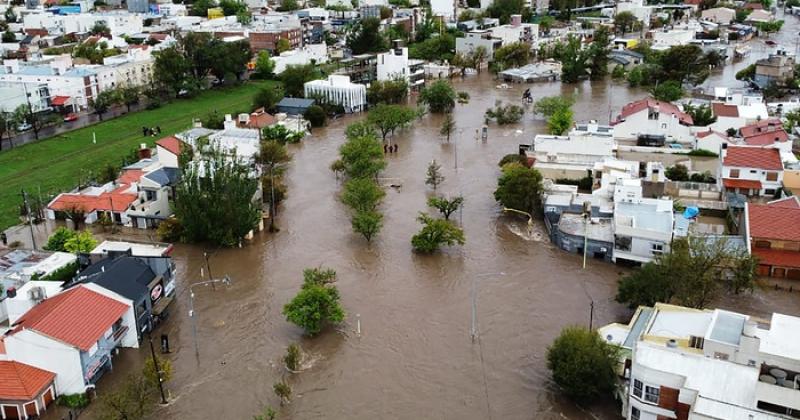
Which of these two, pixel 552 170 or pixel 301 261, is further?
pixel 552 170

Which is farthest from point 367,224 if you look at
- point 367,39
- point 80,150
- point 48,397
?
point 367,39

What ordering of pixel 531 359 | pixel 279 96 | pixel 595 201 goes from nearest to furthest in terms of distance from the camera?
1. pixel 531 359
2. pixel 595 201
3. pixel 279 96

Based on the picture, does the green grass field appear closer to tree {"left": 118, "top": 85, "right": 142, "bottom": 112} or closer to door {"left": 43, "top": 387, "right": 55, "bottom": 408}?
tree {"left": 118, "top": 85, "right": 142, "bottom": 112}

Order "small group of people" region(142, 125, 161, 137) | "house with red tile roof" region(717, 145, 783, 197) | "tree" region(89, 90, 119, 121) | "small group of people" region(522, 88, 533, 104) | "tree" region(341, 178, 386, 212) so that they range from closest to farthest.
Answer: "tree" region(341, 178, 386, 212) → "house with red tile roof" region(717, 145, 783, 197) → "small group of people" region(142, 125, 161, 137) → "tree" region(89, 90, 119, 121) → "small group of people" region(522, 88, 533, 104)

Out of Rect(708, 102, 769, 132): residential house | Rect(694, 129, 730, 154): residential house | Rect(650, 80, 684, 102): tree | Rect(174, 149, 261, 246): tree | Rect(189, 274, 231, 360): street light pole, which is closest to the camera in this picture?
Rect(189, 274, 231, 360): street light pole

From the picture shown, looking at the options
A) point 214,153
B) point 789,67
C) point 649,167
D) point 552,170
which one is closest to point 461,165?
point 552,170

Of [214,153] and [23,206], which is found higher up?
[214,153]

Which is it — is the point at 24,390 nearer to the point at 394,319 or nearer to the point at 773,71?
the point at 394,319

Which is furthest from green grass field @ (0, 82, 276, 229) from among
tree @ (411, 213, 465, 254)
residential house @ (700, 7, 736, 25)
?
residential house @ (700, 7, 736, 25)

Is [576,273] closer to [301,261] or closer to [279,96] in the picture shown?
[301,261]
